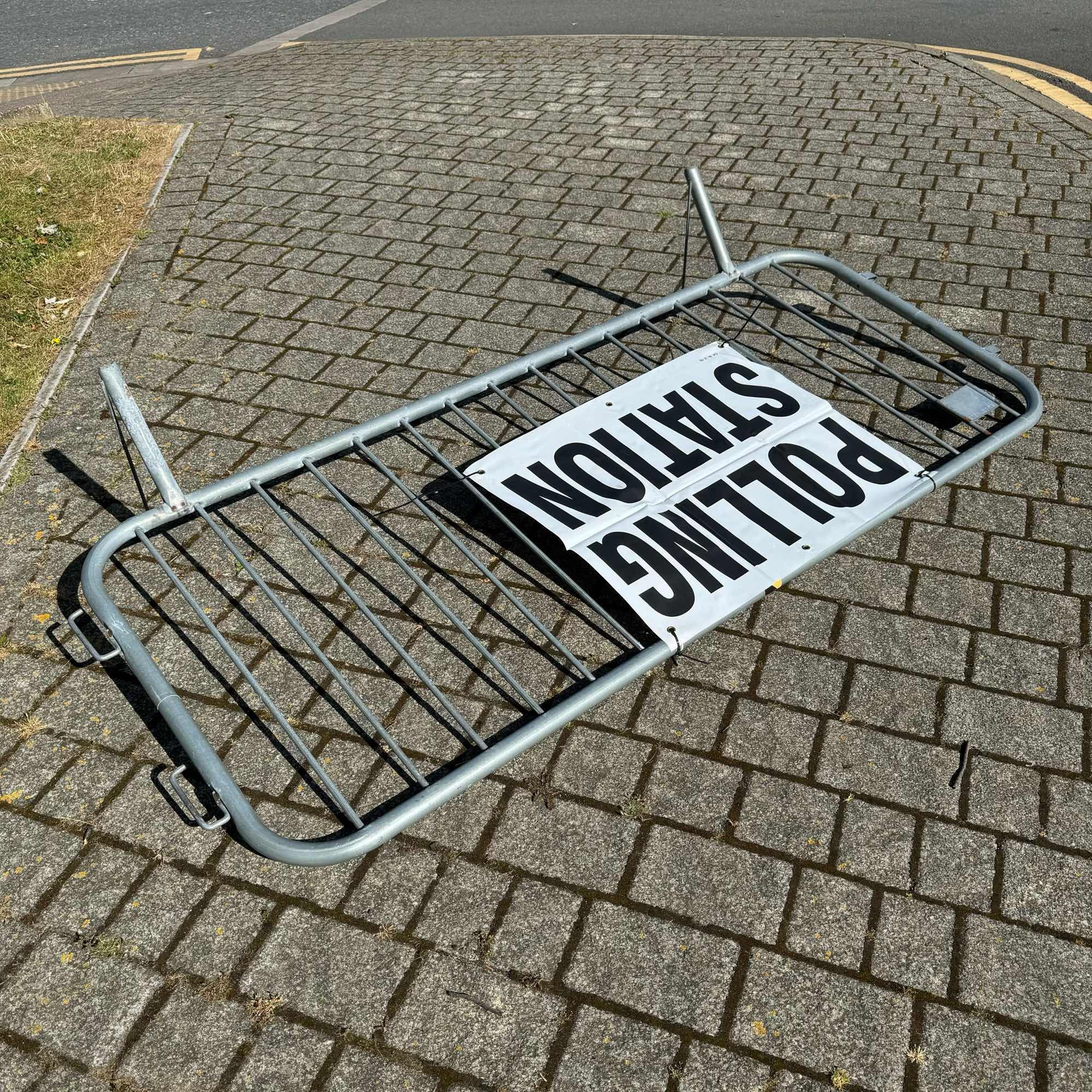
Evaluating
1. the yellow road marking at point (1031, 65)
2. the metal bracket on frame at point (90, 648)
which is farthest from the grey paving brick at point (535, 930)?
the yellow road marking at point (1031, 65)

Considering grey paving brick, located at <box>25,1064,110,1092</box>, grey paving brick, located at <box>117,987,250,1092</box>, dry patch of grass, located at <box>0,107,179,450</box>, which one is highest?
dry patch of grass, located at <box>0,107,179,450</box>

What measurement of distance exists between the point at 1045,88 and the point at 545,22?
598 centimetres

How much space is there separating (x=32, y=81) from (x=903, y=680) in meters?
12.4

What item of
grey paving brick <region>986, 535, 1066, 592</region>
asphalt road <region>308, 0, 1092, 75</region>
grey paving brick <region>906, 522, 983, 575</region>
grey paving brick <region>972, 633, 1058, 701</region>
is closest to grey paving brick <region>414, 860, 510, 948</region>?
grey paving brick <region>972, 633, 1058, 701</region>

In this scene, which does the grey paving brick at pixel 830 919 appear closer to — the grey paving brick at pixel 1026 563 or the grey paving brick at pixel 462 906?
the grey paving brick at pixel 462 906

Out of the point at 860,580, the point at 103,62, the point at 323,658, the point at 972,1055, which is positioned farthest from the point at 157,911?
the point at 103,62

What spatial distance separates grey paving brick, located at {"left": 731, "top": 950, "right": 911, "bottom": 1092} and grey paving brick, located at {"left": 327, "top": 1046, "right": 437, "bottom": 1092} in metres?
0.87

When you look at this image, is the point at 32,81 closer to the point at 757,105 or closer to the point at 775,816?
the point at 757,105

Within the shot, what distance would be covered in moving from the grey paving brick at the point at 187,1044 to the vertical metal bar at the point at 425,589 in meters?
1.27

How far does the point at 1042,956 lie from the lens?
2.89m

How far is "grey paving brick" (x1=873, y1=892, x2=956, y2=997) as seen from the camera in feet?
9.34

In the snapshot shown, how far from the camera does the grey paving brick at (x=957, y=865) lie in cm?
304

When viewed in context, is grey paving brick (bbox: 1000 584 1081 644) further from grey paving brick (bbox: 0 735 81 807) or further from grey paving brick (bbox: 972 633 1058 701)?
grey paving brick (bbox: 0 735 81 807)

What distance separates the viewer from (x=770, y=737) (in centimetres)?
352
